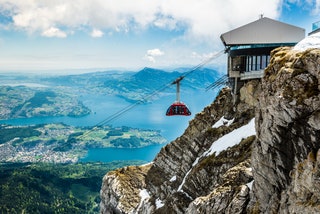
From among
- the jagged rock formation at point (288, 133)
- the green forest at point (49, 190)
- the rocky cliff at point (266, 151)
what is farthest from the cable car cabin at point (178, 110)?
the green forest at point (49, 190)

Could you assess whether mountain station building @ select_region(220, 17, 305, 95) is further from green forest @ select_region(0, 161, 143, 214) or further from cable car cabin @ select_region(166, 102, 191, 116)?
green forest @ select_region(0, 161, 143, 214)

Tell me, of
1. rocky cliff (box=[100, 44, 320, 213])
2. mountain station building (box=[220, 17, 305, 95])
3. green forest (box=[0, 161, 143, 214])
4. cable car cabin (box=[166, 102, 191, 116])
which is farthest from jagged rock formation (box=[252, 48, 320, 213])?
green forest (box=[0, 161, 143, 214])

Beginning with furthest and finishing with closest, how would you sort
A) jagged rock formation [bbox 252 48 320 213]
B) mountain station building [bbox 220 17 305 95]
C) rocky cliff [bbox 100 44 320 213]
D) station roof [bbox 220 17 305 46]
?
station roof [bbox 220 17 305 46], mountain station building [bbox 220 17 305 95], rocky cliff [bbox 100 44 320 213], jagged rock formation [bbox 252 48 320 213]

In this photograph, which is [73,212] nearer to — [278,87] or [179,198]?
[179,198]

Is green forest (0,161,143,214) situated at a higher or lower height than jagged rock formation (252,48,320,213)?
lower

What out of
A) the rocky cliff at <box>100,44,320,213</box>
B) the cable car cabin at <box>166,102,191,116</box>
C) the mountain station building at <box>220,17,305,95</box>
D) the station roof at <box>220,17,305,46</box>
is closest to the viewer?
the rocky cliff at <box>100,44,320,213</box>

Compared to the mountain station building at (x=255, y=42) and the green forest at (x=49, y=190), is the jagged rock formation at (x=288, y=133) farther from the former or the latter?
the green forest at (x=49, y=190)

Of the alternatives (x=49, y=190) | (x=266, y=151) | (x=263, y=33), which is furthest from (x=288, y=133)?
(x=49, y=190)
